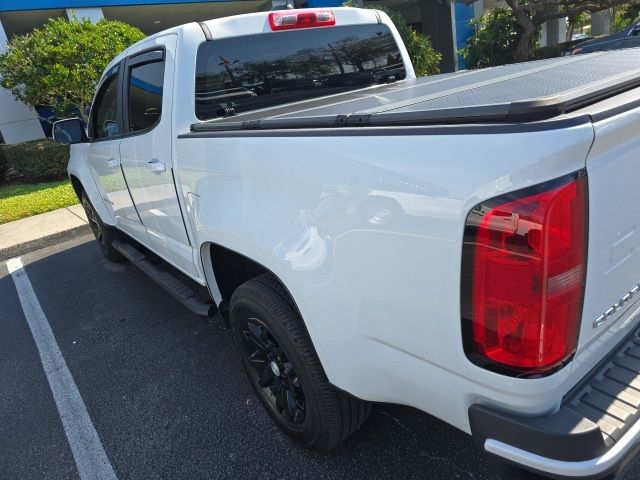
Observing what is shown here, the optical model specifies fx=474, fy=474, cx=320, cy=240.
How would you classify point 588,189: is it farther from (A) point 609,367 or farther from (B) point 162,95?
(B) point 162,95

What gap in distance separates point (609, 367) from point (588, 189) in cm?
64

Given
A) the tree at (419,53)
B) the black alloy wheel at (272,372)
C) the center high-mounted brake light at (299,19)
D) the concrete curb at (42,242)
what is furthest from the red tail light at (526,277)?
the tree at (419,53)

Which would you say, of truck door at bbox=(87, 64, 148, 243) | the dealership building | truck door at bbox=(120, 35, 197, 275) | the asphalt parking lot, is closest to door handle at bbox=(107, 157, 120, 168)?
truck door at bbox=(87, 64, 148, 243)

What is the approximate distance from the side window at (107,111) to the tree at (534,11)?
54.3ft

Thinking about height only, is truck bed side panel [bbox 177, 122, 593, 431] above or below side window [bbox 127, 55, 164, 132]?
below

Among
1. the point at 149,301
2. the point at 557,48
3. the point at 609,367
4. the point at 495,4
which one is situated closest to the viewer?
the point at 609,367

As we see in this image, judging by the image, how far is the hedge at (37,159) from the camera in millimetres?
9969

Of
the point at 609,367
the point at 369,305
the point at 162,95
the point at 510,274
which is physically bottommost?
the point at 609,367

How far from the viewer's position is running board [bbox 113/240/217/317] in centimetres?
294

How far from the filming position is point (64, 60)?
9.36 metres

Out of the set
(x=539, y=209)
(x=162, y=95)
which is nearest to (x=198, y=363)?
(x=162, y=95)

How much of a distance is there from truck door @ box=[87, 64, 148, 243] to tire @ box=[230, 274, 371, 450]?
1.68 meters

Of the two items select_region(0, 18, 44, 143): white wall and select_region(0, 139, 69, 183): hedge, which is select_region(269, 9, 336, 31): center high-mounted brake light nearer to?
select_region(0, 139, 69, 183): hedge

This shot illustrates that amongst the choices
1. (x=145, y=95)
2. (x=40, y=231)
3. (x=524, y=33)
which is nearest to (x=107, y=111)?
(x=145, y=95)
